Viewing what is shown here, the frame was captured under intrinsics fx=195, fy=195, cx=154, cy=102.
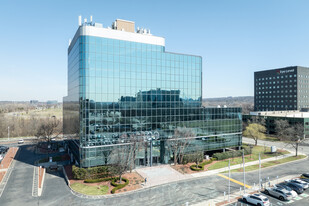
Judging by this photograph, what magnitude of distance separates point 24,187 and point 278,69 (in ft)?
513

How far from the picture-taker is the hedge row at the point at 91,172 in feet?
127

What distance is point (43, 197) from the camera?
106ft

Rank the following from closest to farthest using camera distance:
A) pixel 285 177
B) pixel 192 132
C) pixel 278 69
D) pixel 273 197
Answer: pixel 273 197, pixel 285 177, pixel 192 132, pixel 278 69

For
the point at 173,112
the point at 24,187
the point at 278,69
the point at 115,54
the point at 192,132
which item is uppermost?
the point at 278,69

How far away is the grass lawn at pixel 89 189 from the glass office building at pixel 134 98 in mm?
5043

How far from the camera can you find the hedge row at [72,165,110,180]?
127 ft

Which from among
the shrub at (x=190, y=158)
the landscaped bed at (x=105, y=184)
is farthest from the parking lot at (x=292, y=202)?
the shrub at (x=190, y=158)

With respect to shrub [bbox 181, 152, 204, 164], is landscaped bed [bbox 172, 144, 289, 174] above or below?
below

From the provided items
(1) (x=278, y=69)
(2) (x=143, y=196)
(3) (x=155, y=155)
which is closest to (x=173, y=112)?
(3) (x=155, y=155)

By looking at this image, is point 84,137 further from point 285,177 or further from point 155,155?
point 285,177

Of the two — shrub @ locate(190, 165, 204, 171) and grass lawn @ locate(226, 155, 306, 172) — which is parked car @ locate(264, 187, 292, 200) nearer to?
grass lawn @ locate(226, 155, 306, 172)

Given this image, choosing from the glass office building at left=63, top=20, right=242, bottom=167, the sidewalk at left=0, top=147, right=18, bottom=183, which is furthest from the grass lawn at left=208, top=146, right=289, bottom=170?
the sidewalk at left=0, top=147, right=18, bottom=183

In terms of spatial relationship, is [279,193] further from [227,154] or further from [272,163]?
[227,154]

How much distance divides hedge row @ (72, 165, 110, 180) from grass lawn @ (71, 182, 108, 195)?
2170 millimetres
